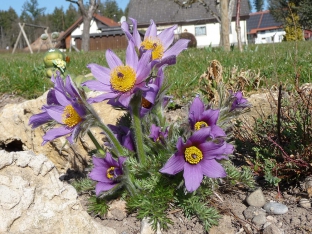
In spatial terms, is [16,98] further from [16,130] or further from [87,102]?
[87,102]

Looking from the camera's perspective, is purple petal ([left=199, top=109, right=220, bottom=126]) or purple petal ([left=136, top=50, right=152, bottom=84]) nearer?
purple petal ([left=136, top=50, right=152, bottom=84])

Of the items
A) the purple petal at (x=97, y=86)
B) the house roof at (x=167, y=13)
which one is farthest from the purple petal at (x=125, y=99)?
the house roof at (x=167, y=13)

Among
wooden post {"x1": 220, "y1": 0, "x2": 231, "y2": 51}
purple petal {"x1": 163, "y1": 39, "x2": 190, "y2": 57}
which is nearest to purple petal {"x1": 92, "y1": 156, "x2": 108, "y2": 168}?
purple petal {"x1": 163, "y1": 39, "x2": 190, "y2": 57}

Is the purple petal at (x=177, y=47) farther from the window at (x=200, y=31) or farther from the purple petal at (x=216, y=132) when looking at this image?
the window at (x=200, y=31)

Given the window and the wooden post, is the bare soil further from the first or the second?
the window

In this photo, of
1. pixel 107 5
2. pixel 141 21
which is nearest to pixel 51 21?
pixel 107 5

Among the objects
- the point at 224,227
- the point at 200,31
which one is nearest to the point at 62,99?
the point at 224,227

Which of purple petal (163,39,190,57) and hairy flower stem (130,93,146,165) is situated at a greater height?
purple petal (163,39,190,57)
